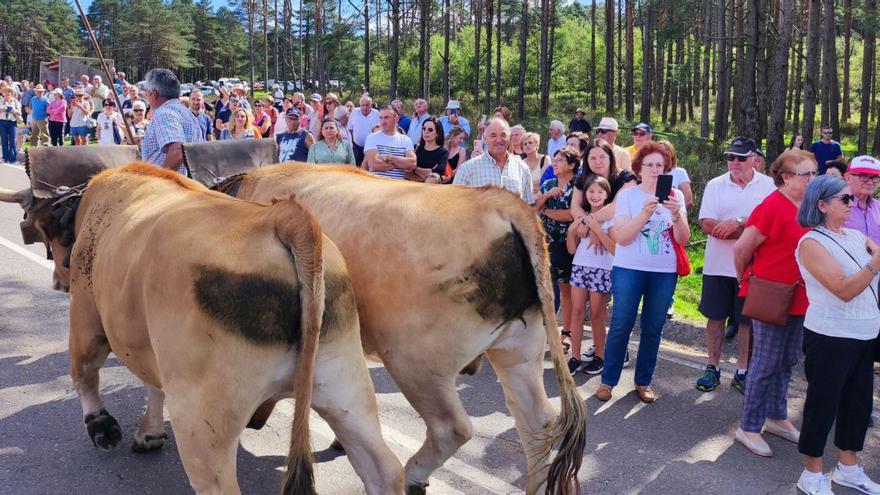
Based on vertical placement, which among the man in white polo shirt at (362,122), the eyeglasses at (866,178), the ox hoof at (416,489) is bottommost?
the ox hoof at (416,489)

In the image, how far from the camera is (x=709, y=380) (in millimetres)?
6137

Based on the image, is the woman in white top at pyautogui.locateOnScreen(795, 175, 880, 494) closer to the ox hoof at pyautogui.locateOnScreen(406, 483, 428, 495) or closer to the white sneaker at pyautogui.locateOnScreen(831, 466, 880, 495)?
the white sneaker at pyautogui.locateOnScreen(831, 466, 880, 495)

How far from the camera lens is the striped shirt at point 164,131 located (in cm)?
596

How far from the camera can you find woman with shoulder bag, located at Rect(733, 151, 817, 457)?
16.7ft

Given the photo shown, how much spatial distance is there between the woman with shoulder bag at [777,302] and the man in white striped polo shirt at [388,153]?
3898mm

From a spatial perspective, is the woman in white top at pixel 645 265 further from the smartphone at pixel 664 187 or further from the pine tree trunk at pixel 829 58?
the pine tree trunk at pixel 829 58

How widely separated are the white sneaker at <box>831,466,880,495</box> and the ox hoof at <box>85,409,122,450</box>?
4361 mm

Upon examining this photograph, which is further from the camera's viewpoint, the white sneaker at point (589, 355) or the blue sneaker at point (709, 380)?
the white sneaker at point (589, 355)

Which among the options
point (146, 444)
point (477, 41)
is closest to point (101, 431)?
point (146, 444)

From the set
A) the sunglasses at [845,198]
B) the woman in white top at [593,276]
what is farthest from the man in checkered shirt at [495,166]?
the sunglasses at [845,198]

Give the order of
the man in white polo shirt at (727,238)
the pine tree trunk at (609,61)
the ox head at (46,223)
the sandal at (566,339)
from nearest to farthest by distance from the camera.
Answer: the ox head at (46,223) < the man in white polo shirt at (727,238) < the sandal at (566,339) < the pine tree trunk at (609,61)

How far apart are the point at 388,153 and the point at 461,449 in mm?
4273

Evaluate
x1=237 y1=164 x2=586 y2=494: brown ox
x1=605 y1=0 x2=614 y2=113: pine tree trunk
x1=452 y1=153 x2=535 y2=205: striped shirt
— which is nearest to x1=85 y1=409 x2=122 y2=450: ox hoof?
x1=237 y1=164 x2=586 y2=494: brown ox

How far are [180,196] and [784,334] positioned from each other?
397 cm
